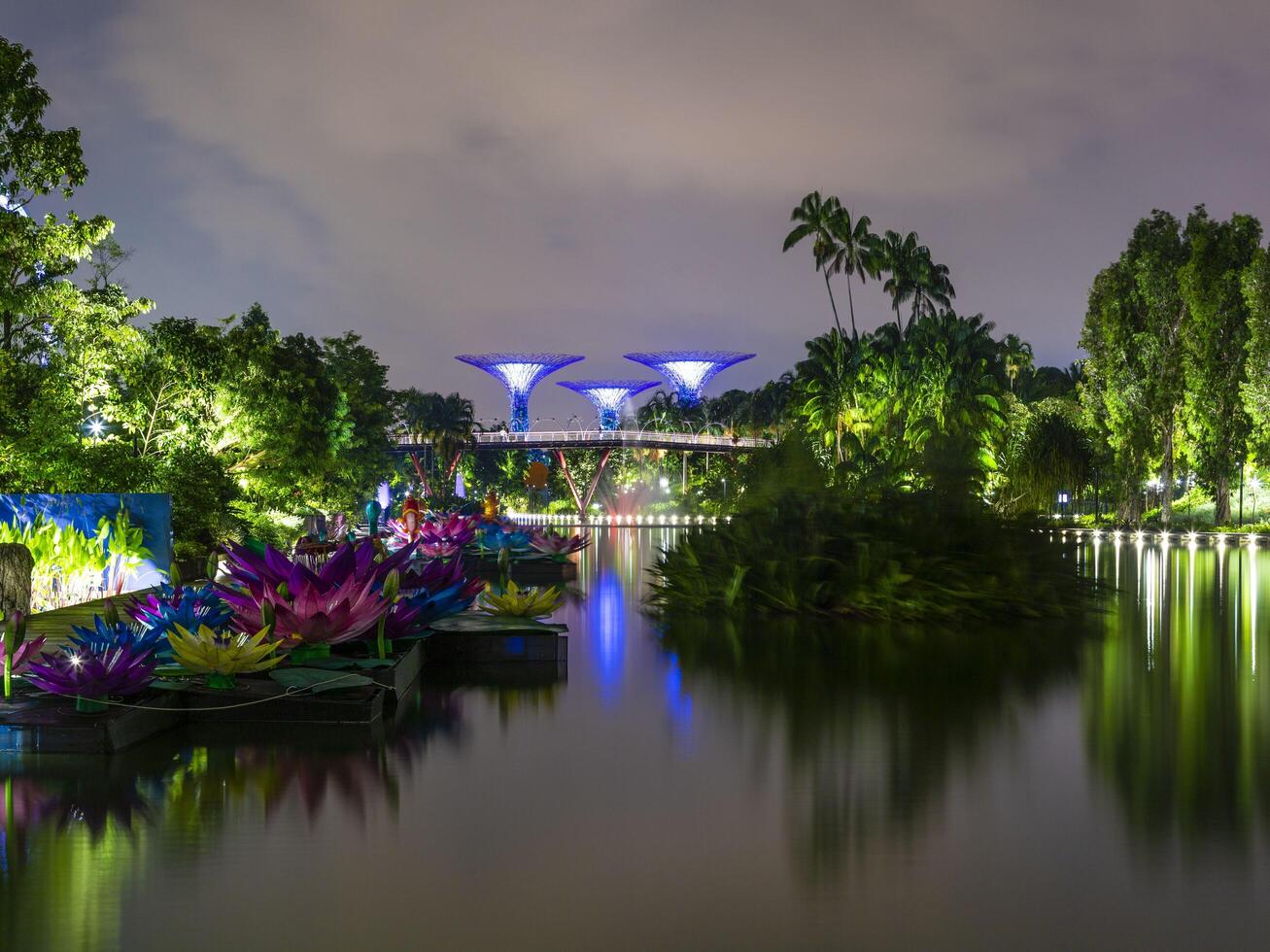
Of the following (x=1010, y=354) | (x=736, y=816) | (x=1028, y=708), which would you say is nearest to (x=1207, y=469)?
(x=1010, y=354)

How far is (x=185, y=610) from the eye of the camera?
9.91 meters

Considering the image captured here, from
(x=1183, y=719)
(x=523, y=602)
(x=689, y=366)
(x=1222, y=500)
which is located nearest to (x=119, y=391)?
(x=523, y=602)

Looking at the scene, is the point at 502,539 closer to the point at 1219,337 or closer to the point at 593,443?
the point at 1219,337

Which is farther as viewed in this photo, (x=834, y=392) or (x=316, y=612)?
(x=834, y=392)

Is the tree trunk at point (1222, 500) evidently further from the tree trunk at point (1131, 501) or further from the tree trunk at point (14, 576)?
the tree trunk at point (14, 576)

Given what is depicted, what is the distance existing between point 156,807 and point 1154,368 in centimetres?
5852

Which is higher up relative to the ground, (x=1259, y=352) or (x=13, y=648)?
(x=1259, y=352)

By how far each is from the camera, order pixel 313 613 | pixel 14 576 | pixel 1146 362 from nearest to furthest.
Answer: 1. pixel 313 613
2. pixel 14 576
3. pixel 1146 362

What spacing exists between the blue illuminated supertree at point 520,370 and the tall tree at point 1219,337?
2527 inches

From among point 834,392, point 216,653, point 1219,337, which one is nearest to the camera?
point 216,653

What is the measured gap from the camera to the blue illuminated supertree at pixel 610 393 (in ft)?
369

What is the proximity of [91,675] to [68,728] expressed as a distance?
0.41m

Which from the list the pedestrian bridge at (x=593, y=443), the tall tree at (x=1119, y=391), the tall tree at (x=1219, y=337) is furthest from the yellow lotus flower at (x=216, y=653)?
the pedestrian bridge at (x=593, y=443)

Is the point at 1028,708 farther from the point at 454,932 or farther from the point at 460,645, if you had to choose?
the point at 454,932
